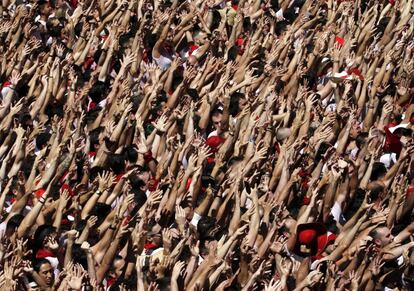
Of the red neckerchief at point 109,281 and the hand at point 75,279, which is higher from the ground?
the hand at point 75,279

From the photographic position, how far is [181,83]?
41.5 feet

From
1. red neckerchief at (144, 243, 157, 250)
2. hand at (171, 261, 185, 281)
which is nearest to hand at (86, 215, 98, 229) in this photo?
red neckerchief at (144, 243, 157, 250)

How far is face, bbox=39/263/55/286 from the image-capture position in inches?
331

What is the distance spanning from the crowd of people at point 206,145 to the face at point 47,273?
0.02 metres

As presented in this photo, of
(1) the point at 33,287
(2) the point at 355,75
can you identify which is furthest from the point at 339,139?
(1) the point at 33,287

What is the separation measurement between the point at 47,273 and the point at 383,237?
317 centimetres

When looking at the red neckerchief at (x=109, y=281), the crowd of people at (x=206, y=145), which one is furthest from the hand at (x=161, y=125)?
the red neckerchief at (x=109, y=281)

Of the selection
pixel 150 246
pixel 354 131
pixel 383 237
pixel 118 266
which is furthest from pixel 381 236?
pixel 118 266

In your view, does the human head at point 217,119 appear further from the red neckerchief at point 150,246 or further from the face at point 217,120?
the red neckerchief at point 150,246

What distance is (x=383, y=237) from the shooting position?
950 cm

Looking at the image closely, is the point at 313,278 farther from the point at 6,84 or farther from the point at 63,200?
the point at 6,84

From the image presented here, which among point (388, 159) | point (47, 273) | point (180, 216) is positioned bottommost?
point (388, 159)

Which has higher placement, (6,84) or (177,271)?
(177,271)

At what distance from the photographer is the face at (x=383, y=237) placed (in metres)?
9.45
